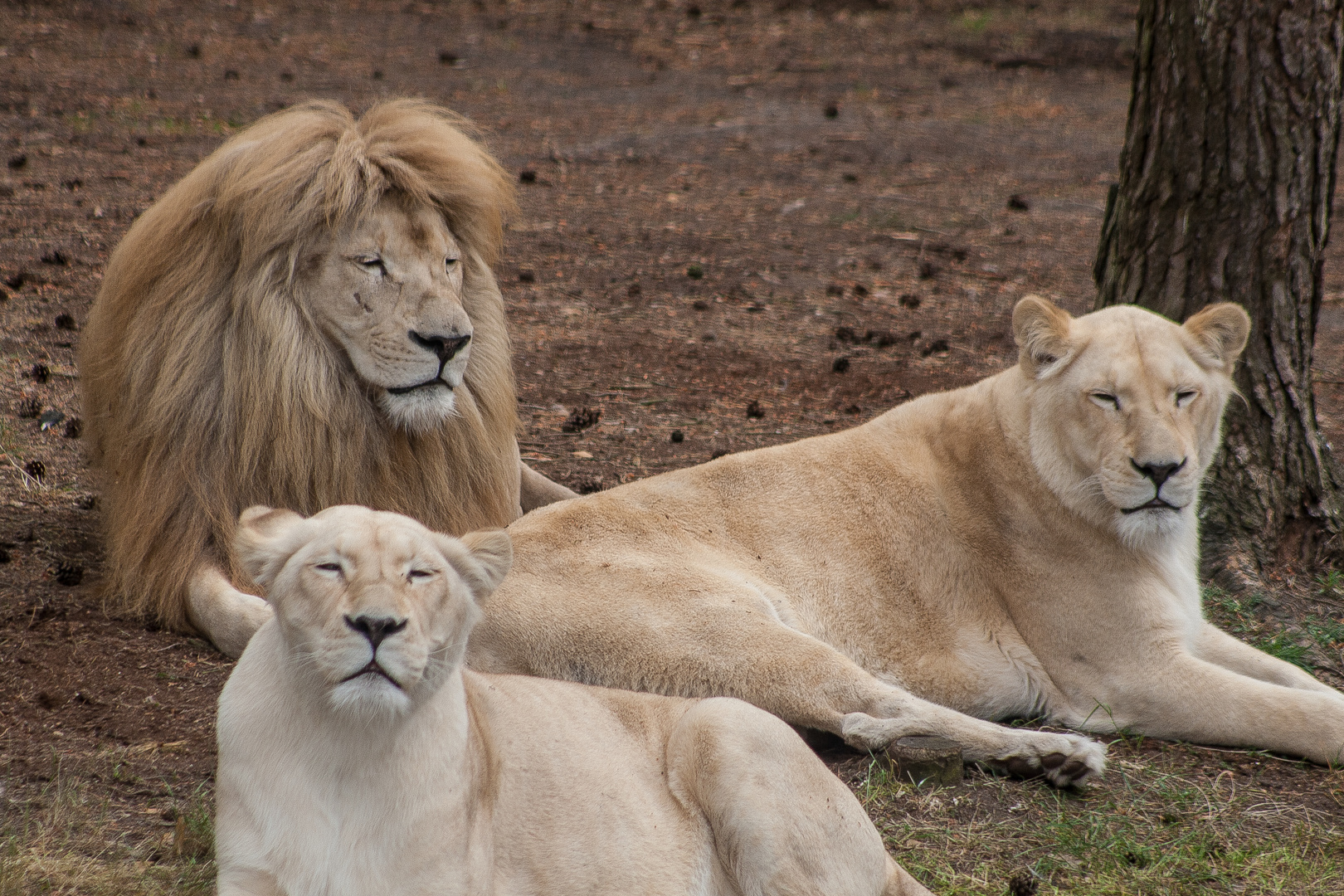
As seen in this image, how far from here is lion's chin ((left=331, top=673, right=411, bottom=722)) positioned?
2.48 m

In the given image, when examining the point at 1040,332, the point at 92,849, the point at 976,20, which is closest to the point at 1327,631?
the point at 1040,332

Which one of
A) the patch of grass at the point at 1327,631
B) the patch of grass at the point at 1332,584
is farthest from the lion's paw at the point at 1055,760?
the patch of grass at the point at 1332,584

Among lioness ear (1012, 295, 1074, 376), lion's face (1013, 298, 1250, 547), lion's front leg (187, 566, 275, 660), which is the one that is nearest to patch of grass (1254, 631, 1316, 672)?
lion's face (1013, 298, 1250, 547)

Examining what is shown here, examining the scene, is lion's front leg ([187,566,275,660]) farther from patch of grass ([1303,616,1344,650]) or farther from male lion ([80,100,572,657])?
patch of grass ([1303,616,1344,650])

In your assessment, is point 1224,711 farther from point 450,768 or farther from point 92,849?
point 92,849

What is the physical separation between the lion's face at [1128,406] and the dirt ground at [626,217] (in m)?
0.76

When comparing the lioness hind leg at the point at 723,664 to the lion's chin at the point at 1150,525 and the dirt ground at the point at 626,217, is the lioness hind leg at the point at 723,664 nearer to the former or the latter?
the dirt ground at the point at 626,217

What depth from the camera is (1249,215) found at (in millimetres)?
4992

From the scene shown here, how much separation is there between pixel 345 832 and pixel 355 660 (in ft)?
1.17

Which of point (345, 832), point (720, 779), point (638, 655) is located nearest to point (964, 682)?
point (638, 655)

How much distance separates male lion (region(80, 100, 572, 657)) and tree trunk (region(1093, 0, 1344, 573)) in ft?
8.32

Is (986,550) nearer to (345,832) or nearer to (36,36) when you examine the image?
(345,832)

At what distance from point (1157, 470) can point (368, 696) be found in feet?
8.35

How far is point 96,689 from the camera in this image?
398 centimetres
